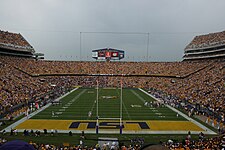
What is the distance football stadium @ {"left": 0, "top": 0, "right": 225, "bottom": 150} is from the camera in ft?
56.0

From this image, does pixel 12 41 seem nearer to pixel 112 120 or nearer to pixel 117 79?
pixel 117 79

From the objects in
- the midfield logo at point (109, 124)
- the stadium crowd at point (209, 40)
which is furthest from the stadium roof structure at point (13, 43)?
the stadium crowd at point (209, 40)

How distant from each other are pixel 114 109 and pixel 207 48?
35.6 m

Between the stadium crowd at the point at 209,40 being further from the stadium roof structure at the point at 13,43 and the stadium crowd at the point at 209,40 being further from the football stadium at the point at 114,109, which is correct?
the stadium roof structure at the point at 13,43

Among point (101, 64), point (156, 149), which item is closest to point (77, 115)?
point (156, 149)

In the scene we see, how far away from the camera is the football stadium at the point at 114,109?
56.0ft

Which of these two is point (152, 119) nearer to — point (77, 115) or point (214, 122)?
point (214, 122)

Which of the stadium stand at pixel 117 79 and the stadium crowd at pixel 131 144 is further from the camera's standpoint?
the stadium stand at pixel 117 79

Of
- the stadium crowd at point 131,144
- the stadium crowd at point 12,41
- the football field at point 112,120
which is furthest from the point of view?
the stadium crowd at point 12,41

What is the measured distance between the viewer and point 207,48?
5722 centimetres

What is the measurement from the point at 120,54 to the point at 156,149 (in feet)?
247

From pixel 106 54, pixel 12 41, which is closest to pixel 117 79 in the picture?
pixel 106 54

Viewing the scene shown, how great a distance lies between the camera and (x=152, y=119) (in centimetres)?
2458

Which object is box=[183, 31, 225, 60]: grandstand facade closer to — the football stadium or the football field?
the football stadium
